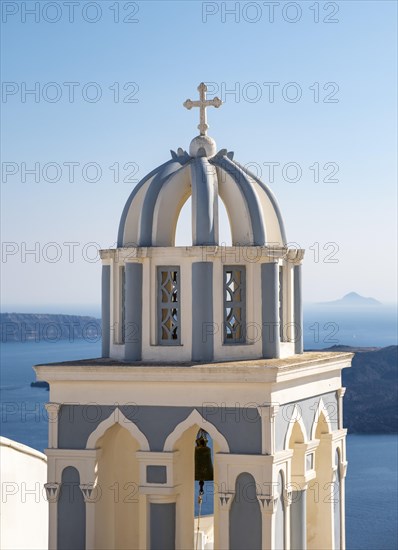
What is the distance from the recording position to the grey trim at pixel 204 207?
1084cm

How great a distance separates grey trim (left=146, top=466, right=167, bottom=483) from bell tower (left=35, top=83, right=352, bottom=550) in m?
0.01

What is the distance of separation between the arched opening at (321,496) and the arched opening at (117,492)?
5.62 feet

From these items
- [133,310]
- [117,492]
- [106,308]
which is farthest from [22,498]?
[133,310]

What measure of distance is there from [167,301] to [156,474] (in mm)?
1520

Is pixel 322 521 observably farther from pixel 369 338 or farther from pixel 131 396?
pixel 369 338

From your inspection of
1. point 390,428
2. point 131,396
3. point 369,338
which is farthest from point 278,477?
point 369,338

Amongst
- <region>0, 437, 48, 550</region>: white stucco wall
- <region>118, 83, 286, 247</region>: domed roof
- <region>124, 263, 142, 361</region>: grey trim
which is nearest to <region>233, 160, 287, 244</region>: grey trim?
<region>118, 83, 286, 247</region>: domed roof

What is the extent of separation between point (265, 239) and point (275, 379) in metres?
1.48

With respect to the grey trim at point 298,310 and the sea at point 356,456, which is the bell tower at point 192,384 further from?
the sea at point 356,456

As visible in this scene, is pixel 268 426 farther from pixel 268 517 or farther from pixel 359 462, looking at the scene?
pixel 359 462

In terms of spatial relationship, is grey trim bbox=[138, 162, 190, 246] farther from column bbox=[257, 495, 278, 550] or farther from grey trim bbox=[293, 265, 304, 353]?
column bbox=[257, 495, 278, 550]

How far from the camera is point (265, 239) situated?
435 inches

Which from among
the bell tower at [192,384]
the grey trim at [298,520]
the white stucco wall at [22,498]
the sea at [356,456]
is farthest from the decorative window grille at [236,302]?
the sea at [356,456]

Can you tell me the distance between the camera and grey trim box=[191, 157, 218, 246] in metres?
10.8
